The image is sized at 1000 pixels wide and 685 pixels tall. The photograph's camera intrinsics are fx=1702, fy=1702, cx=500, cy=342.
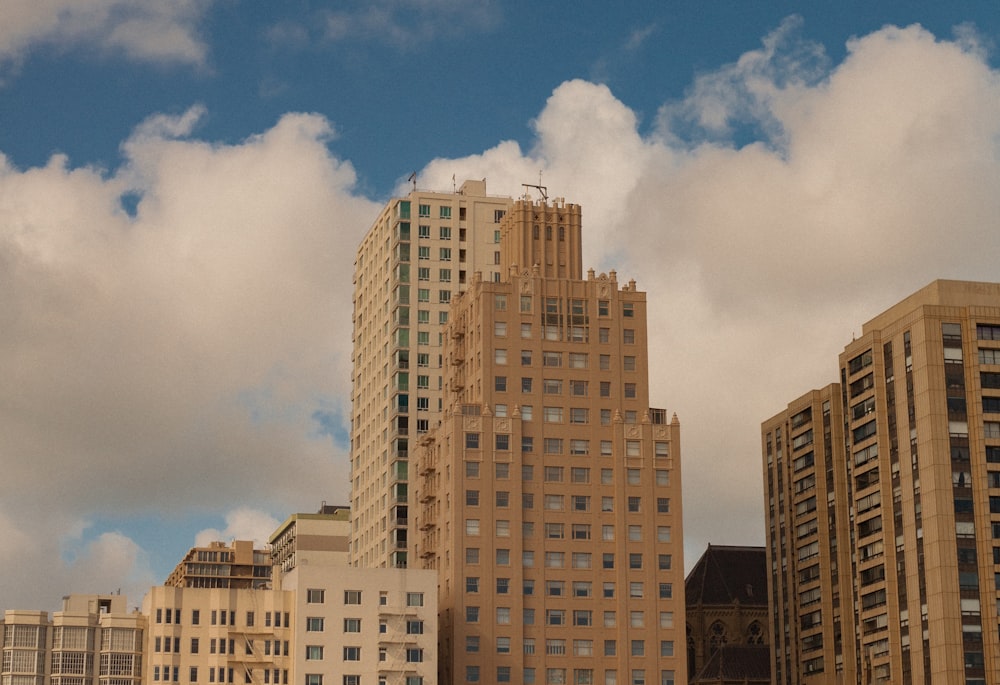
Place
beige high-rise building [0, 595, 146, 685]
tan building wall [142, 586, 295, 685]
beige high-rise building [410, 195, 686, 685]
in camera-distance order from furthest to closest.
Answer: beige high-rise building [410, 195, 686, 685] → beige high-rise building [0, 595, 146, 685] → tan building wall [142, 586, 295, 685]

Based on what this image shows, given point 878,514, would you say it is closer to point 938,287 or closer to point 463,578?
point 938,287

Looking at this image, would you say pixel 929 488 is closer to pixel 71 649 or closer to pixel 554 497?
pixel 554 497

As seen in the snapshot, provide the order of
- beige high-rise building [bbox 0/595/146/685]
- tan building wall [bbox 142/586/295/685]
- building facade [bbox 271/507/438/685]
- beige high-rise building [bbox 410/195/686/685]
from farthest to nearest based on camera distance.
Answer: beige high-rise building [bbox 410/195/686/685] → beige high-rise building [bbox 0/595/146/685] → tan building wall [bbox 142/586/295/685] → building facade [bbox 271/507/438/685]

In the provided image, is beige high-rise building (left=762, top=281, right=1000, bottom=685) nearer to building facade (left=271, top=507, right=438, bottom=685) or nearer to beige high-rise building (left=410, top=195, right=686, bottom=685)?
beige high-rise building (left=410, top=195, right=686, bottom=685)

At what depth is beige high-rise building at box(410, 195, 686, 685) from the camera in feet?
589

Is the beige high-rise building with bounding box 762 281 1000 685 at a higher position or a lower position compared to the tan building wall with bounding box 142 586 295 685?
higher

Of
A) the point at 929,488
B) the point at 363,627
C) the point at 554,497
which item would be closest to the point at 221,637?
the point at 363,627

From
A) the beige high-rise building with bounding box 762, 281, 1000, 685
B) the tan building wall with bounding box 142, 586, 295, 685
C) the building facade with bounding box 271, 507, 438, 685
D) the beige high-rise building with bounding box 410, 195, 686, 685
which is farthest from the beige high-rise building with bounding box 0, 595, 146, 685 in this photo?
the beige high-rise building with bounding box 762, 281, 1000, 685

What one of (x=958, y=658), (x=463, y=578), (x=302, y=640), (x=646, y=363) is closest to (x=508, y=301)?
(x=646, y=363)

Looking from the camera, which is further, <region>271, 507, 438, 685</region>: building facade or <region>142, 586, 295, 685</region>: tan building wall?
<region>142, 586, 295, 685</region>: tan building wall

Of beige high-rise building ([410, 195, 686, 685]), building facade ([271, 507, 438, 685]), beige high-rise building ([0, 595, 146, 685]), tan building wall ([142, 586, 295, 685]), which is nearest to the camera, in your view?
building facade ([271, 507, 438, 685])

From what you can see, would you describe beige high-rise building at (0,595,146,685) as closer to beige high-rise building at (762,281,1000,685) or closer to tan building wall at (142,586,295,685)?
tan building wall at (142,586,295,685)

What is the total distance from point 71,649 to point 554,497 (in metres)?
53.3

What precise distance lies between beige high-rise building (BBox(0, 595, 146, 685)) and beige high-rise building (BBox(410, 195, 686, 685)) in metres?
32.8
